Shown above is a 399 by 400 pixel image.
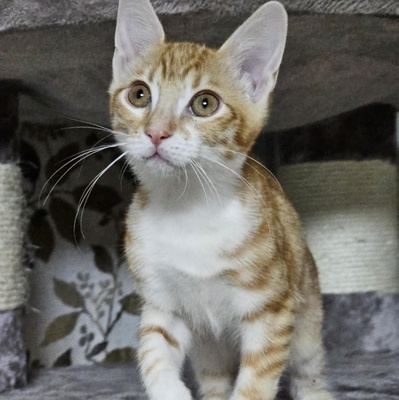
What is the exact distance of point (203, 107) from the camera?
100cm

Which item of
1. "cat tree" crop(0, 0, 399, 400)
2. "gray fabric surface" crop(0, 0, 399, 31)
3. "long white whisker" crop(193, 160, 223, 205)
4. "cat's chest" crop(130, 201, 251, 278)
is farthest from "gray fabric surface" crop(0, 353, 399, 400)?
"gray fabric surface" crop(0, 0, 399, 31)

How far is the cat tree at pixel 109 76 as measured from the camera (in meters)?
0.97

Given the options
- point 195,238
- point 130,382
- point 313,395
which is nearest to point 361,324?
point 313,395

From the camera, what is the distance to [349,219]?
151cm

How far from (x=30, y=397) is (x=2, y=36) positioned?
645 mm

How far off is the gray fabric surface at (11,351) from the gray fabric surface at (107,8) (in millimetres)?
560

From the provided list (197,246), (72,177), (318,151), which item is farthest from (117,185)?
(197,246)

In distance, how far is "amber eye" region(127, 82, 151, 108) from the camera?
40.3 inches

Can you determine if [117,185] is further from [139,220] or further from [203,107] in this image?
[203,107]

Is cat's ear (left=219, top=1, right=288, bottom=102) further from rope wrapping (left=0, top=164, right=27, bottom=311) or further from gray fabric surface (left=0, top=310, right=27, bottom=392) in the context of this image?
gray fabric surface (left=0, top=310, right=27, bottom=392)

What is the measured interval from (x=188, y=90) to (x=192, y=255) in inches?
10.0

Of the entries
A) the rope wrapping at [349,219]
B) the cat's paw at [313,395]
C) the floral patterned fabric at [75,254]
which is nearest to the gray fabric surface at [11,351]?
the floral patterned fabric at [75,254]

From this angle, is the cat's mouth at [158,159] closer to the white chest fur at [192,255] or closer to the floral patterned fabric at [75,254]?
the white chest fur at [192,255]

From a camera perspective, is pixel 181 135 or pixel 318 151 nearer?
pixel 181 135
